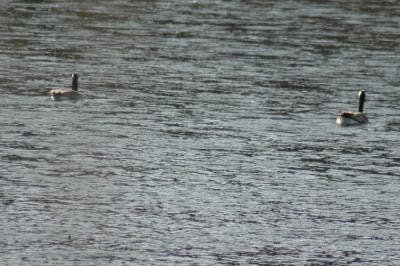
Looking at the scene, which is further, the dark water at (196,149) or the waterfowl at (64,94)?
the waterfowl at (64,94)

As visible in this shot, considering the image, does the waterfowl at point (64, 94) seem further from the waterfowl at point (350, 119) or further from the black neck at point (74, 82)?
the waterfowl at point (350, 119)

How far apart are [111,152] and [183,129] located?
5.03 meters

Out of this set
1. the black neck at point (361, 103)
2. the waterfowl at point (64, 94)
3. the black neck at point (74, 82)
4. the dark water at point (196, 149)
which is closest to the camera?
the dark water at point (196, 149)

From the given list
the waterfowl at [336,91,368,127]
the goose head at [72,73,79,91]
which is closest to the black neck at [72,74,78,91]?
the goose head at [72,73,79,91]

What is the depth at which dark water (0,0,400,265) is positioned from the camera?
2556 centimetres

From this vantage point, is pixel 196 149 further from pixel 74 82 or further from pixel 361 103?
pixel 74 82

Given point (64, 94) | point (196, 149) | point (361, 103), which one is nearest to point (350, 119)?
point (361, 103)

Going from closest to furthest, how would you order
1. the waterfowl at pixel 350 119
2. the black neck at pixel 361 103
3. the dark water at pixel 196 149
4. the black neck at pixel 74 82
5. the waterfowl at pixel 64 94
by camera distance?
the dark water at pixel 196 149 < the waterfowl at pixel 350 119 < the black neck at pixel 361 103 < the waterfowl at pixel 64 94 < the black neck at pixel 74 82

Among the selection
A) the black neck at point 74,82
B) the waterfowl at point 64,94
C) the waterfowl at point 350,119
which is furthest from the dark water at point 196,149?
the black neck at point 74,82

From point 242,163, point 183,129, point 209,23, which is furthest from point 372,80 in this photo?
point 209,23

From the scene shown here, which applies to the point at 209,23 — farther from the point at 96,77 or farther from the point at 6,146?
the point at 6,146

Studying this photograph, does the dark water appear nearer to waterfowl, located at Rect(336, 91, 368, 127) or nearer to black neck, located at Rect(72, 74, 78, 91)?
waterfowl, located at Rect(336, 91, 368, 127)

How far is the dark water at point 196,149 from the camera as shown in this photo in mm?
25562

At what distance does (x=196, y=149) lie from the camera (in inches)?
1419
